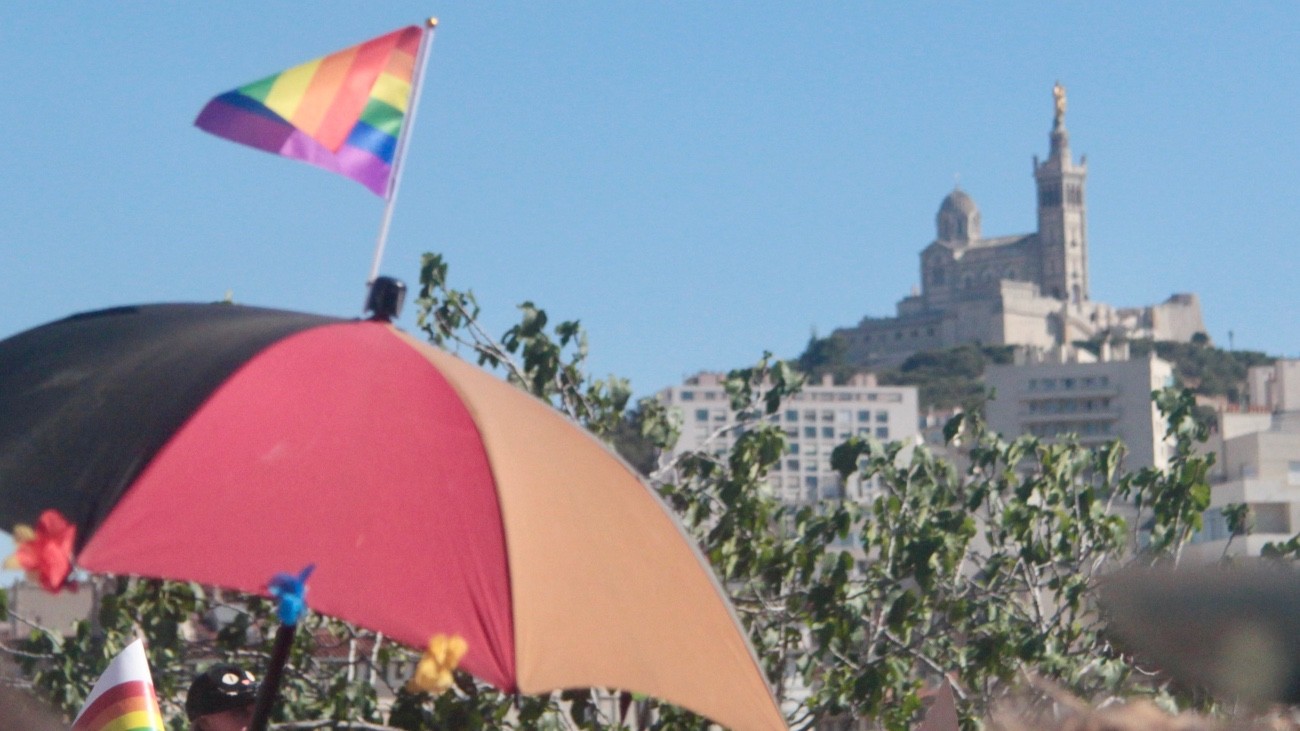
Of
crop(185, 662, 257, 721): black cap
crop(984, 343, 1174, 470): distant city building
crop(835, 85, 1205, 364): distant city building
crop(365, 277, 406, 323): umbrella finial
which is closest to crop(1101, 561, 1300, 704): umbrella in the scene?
crop(365, 277, 406, 323): umbrella finial

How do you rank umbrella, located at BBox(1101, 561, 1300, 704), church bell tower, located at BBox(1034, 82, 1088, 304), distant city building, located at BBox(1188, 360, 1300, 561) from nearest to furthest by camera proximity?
umbrella, located at BBox(1101, 561, 1300, 704) → distant city building, located at BBox(1188, 360, 1300, 561) → church bell tower, located at BBox(1034, 82, 1088, 304)

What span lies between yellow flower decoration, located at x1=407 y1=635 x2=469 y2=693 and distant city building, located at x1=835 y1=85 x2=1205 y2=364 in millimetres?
156232

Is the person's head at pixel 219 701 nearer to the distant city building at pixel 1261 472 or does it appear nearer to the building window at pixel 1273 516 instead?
the distant city building at pixel 1261 472

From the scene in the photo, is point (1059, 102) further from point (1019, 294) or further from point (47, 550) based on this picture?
point (47, 550)

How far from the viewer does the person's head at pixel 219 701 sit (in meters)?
4.41

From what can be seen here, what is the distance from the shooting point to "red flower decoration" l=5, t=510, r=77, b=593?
111 inches

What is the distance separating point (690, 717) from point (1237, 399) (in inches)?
5265

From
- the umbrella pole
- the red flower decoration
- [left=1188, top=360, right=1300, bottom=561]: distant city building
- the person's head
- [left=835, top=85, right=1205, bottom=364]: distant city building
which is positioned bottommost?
the person's head

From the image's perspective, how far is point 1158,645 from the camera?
2.11 m

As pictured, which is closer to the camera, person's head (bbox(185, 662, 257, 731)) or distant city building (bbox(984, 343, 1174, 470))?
person's head (bbox(185, 662, 257, 731))

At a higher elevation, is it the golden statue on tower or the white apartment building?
the golden statue on tower

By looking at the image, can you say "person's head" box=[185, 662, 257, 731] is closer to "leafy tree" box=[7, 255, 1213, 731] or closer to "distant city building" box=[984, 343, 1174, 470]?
"leafy tree" box=[7, 255, 1213, 731]

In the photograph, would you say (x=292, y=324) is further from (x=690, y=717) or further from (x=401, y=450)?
(x=690, y=717)

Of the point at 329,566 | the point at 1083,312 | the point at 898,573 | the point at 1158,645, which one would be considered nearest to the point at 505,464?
the point at 329,566
